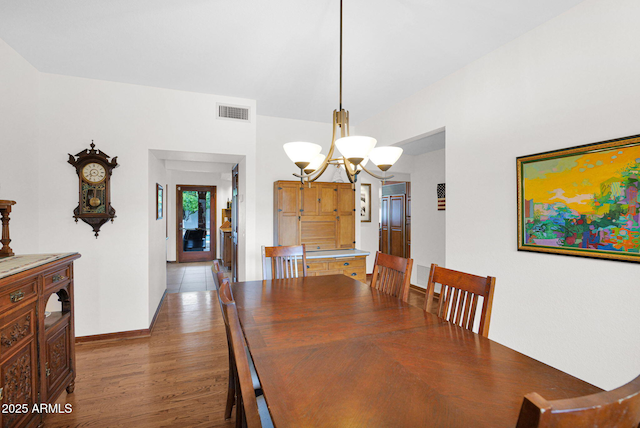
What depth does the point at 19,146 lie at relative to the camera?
8.77 ft

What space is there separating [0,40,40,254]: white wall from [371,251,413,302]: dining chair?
306cm

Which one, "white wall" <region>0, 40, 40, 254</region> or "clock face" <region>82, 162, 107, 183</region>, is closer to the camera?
"white wall" <region>0, 40, 40, 254</region>

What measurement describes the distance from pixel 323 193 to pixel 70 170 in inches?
110

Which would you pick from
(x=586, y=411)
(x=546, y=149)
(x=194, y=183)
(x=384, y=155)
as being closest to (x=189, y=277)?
(x=194, y=183)

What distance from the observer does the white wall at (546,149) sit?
1818 mm

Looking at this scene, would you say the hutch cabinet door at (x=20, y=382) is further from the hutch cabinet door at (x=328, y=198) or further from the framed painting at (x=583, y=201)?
→ the framed painting at (x=583, y=201)

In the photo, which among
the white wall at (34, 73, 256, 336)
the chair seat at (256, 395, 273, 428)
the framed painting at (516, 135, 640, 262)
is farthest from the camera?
the white wall at (34, 73, 256, 336)

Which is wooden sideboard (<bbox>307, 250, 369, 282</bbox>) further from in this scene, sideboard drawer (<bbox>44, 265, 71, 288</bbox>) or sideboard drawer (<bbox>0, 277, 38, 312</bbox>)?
sideboard drawer (<bbox>0, 277, 38, 312</bbox>)

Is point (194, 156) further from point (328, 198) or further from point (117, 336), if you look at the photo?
point (117, 336)

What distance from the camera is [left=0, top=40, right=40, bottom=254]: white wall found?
246 centimetres

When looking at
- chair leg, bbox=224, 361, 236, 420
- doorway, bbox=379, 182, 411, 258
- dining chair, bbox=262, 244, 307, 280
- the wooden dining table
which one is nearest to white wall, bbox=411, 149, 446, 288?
doorway, bbox=379, 182, 411, 258

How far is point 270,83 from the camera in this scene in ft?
10.7

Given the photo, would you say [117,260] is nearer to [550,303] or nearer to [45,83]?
[45,83]

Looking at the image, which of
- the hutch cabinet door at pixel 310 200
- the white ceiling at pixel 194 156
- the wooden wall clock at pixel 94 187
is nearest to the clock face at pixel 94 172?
the wooden wall clock at pixel 94 187
